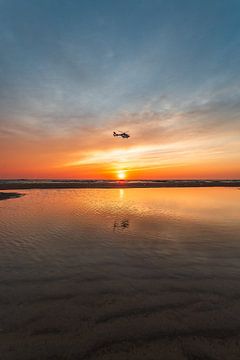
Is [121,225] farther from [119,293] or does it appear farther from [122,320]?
[122,320]

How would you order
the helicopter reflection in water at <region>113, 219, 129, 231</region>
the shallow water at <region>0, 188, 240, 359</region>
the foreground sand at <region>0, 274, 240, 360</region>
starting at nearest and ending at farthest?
the foreground sand at <region>0, 274, 240, 360</region>, the shallow water at <region>0, 188, 240, 359</region>, the helicopter reflection in water at <region>113, 219, 129, 231</region>

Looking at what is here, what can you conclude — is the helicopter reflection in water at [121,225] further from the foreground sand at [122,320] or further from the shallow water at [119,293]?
the foreground sand at [122,320]

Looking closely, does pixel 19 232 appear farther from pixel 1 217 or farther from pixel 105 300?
pixel 105 300

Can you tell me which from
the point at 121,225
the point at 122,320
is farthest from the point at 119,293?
the point at 121,225

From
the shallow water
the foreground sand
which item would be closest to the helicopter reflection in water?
the shallow water

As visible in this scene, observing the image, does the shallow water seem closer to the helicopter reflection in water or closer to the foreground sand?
the foreground sand
